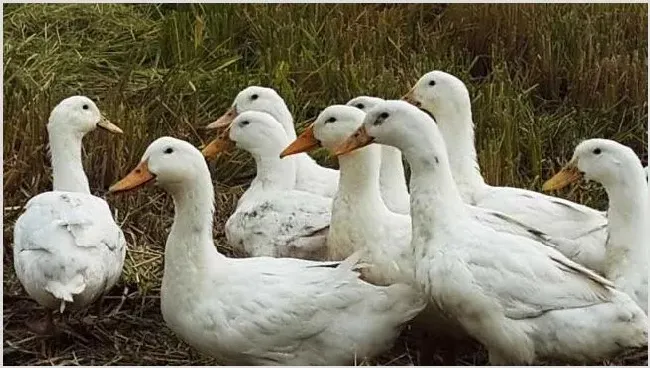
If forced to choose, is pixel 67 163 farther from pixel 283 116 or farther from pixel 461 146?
pixel 461 146

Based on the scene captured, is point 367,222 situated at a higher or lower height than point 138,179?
lower

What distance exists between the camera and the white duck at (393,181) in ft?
19.2

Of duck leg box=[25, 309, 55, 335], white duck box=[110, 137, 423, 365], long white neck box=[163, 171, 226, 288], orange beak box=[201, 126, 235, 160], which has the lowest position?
duck leg box=[25, 309, 55, 335]

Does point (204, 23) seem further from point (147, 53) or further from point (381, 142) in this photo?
point (381, 142)

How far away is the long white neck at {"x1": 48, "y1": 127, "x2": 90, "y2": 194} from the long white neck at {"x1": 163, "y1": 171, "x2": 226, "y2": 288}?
3.65ft

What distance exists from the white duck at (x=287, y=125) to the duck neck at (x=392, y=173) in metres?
0.37

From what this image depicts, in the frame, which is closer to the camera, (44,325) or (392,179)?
(44,325)

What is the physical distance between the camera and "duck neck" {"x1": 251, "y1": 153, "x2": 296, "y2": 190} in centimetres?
597

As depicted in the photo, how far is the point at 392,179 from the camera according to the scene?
19.4 feet

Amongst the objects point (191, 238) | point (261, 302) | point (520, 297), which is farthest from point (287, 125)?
point (520, 297)

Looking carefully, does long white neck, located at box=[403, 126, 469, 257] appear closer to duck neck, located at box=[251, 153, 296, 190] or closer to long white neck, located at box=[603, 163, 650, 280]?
long white neck, located at box=[603, 163, 650, 280]

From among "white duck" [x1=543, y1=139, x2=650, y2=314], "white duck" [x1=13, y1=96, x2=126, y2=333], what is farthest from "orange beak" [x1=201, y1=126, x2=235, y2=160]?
"white duck" [x1=543, y1=139, x2=650, y2=314]

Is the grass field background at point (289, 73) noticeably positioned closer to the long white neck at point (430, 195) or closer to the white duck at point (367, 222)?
the white duck at point (367, 222)

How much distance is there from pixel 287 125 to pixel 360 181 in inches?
48.5
